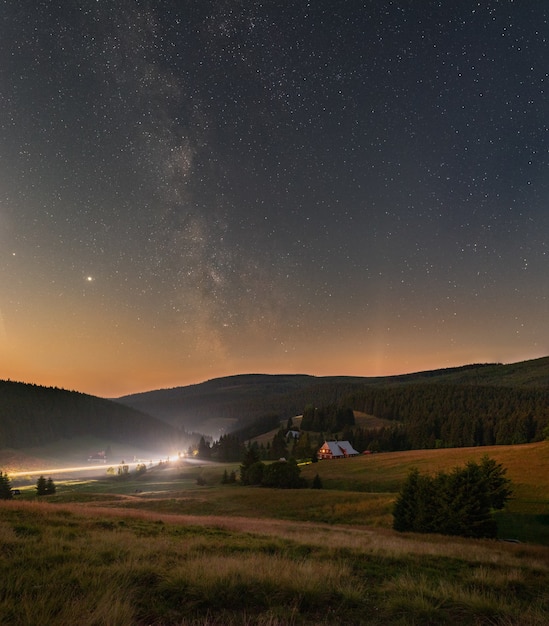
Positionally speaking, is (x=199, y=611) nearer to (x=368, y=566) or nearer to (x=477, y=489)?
(x=368, y=566)

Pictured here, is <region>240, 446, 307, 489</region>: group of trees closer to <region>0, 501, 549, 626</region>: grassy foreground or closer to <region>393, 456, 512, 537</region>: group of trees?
<region>393, 456, 512, 537</region>: group of trees

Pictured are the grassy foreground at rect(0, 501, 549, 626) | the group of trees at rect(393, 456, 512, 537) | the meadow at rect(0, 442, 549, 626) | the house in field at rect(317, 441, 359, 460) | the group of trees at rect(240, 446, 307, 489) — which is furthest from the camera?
the house in field at rect(317, 441, 359, 460)

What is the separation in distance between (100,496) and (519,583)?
6572 cm

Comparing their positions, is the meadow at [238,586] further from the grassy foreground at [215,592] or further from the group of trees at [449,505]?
the group of trees at [449,505]

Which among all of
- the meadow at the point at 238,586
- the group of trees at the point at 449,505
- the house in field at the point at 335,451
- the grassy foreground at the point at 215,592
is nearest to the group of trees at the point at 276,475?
the group of trees at the point at 449,505

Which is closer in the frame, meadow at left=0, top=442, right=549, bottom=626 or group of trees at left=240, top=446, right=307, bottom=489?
meadow at left=0, top=442, right=549, bottom=626

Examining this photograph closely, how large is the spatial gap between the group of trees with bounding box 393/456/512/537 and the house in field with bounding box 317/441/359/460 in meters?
87.2

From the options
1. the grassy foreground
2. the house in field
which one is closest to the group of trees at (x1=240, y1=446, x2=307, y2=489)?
the house in field

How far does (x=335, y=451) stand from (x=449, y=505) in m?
91.4

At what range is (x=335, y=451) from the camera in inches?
4641

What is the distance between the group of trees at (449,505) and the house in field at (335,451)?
286ft

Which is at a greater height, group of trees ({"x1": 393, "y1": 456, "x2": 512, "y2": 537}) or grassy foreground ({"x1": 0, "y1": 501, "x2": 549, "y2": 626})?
grassy foreground ({"x1": 0, "y1": 501, "x2": 549, "y2": 626})

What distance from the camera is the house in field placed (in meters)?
117

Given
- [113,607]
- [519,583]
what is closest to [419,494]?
[519,583]
